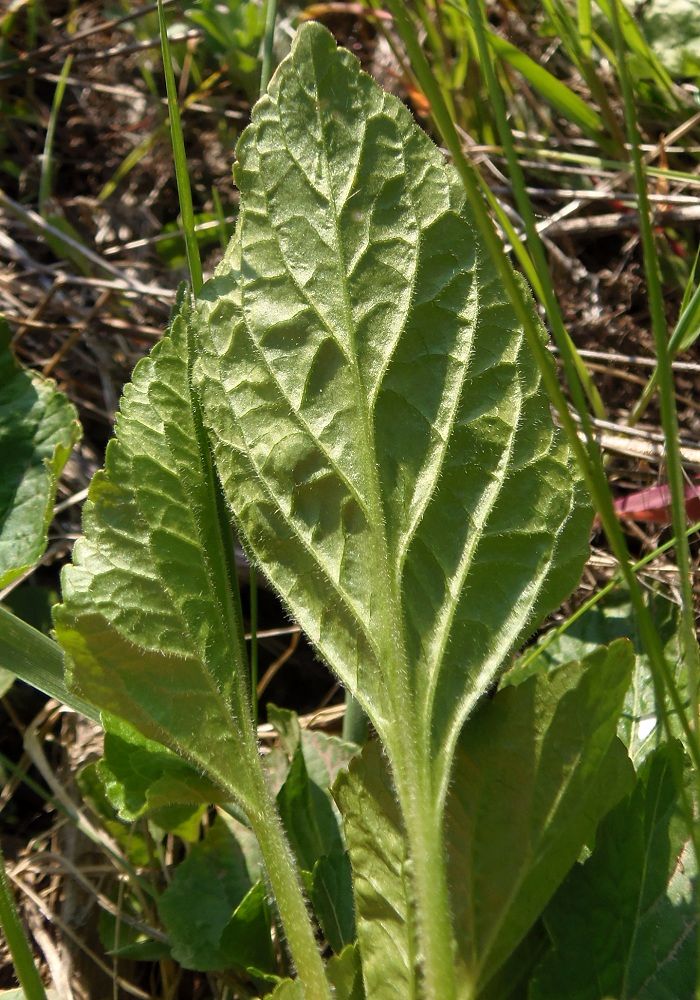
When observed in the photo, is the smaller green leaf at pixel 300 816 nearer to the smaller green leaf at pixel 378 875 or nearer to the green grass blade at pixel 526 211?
the smaller green leaf at pixel 378 875

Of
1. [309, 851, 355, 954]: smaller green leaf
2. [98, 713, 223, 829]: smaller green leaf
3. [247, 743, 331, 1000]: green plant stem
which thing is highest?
[98, 713, 223, 829]: smaller green leaf

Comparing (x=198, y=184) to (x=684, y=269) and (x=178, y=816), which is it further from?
(x=178, y=816)

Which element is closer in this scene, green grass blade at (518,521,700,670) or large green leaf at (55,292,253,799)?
large green leaf at (55,292,253,799)

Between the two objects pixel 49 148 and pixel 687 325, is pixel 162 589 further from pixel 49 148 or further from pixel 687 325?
pixel 49 148

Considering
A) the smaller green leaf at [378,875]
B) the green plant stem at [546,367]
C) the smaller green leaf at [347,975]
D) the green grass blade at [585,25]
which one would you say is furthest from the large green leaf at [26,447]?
the green grass blade at [585,25]

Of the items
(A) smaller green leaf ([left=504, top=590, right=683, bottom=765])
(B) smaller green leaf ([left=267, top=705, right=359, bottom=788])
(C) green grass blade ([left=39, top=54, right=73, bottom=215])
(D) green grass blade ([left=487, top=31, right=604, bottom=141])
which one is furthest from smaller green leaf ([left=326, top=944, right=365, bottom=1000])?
(C) green grass blade ([left=39, top=54, right=73, bottom=215])

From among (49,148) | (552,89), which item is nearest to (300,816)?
(552,89)

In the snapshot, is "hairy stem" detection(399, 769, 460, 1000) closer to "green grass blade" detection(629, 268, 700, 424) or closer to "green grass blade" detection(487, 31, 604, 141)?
"green grass blade" detection(629, 268, 700, 424)
